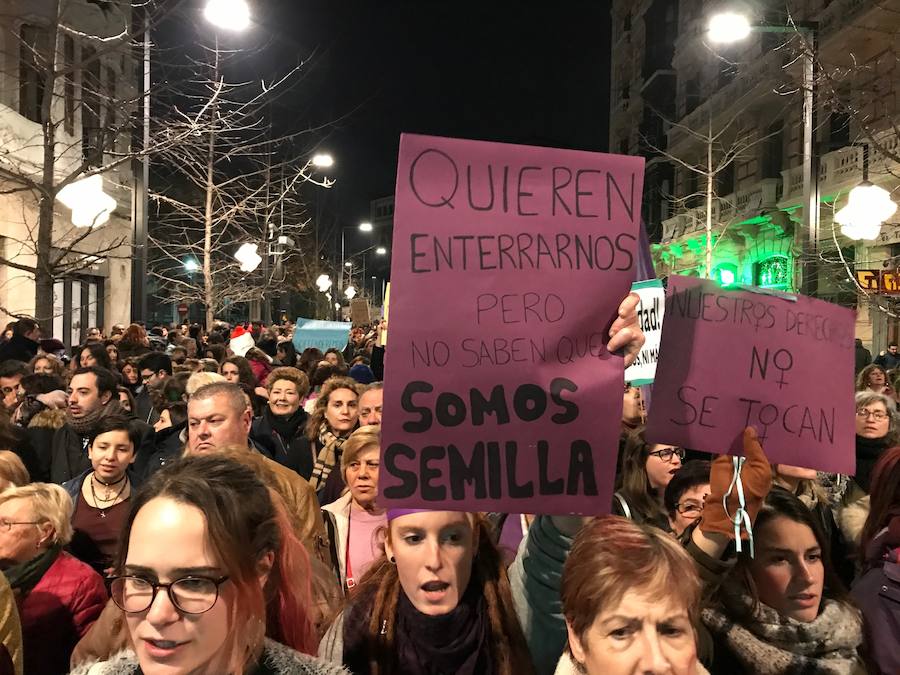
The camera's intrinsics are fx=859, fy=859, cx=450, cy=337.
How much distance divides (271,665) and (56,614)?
1629 millimetres

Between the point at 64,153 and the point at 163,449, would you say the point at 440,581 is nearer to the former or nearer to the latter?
the point at 163,449

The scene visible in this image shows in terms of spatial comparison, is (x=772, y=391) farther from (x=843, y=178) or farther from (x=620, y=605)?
(x=843, y=178)

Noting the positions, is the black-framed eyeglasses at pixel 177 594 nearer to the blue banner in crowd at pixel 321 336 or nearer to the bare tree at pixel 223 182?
the bare tree at pixel 223 182

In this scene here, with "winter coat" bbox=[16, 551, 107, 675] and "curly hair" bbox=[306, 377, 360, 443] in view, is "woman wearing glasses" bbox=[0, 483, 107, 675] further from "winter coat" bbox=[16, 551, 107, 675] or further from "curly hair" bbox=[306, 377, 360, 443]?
"curly hair" bbox=[306, 377, 360, 443]

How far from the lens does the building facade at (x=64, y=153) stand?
8.34 metres

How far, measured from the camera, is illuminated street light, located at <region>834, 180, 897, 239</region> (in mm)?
9266

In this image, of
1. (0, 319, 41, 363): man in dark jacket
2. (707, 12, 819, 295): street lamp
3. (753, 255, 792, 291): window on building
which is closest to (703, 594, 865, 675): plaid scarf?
(707, 12, 819, 295): street lamp

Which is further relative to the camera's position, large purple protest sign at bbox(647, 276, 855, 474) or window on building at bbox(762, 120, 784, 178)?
window on building at bbox(762, 120, 784, 178)

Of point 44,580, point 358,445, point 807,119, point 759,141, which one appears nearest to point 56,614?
point 44,580

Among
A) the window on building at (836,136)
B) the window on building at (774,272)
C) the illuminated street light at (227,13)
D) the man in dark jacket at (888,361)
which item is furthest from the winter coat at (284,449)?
the window on building at (836,136)

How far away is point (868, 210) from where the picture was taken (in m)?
9.27

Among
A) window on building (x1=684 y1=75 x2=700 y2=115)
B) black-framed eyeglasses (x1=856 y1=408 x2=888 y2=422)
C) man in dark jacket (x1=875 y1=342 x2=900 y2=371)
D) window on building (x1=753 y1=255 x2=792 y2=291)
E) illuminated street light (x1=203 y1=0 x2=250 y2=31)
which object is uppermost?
window on building (x1=684 y1=75 x2=700 y2=115)

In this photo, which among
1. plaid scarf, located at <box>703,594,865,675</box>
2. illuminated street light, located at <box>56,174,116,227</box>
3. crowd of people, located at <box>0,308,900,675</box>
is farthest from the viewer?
illuminated street light, located at <box>56,174,116,227</box>

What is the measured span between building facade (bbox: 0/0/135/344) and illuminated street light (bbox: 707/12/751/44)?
6662 mm
